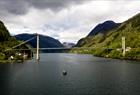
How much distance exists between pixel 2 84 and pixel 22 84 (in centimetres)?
816

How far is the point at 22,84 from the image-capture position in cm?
11812

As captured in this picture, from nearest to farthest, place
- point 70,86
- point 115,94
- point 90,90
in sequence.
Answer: point 115,94 < point 90,90 < point 70,86

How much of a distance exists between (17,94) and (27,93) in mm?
3490

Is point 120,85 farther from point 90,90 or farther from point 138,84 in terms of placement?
point 90,90

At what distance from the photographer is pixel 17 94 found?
96.6 meters

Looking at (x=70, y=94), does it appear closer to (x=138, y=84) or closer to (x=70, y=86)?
(x=70, y=86)

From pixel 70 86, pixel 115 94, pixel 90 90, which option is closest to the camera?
pixel 115 94

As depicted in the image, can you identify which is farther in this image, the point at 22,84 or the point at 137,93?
the point at 22,84

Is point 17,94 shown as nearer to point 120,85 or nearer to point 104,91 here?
point 104,91

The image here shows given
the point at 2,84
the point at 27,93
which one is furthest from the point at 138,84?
the point at 2,84

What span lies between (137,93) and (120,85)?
1687 cm

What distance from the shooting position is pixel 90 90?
338ft

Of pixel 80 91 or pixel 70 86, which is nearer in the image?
pixel 80 91

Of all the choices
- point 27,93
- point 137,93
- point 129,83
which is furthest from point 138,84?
point 27,93
